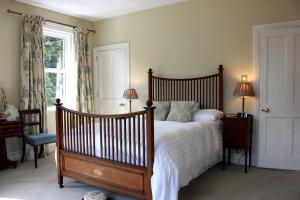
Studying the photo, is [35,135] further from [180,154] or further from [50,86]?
[180,154]

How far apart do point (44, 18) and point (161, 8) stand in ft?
7.38

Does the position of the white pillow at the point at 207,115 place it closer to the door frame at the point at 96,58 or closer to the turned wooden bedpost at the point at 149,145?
the turned wooden bedpost at the point at 149,145

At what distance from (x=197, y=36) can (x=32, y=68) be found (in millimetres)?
2995

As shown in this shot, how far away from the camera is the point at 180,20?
182 inches

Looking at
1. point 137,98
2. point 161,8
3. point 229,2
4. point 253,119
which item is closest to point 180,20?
point 161,8

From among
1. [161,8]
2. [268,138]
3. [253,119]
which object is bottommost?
[268,138]

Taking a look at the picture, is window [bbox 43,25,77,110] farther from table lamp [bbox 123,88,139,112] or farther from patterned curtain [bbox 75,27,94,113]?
table lamp [bbox 123,88,139,112]

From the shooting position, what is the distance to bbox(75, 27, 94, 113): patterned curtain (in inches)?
215

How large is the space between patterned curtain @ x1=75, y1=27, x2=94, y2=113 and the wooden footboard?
2.27m

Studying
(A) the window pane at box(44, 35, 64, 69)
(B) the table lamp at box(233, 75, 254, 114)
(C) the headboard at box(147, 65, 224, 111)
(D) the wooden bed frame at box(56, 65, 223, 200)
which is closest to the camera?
(D) the wooden bed frame at box(56, 65, 223, 200)

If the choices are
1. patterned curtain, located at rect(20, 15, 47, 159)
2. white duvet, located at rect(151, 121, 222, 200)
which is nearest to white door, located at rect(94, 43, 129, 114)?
patterned curtain, located at rect(20, 15, 47, 159)

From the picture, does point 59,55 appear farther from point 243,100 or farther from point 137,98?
point 243,100

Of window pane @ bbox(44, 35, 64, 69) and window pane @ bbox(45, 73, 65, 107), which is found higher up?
window pane @ bbox(44, 35, 64, 69)

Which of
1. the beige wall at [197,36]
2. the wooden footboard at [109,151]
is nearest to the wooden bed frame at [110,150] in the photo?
the wooden footboard at [109,151]
